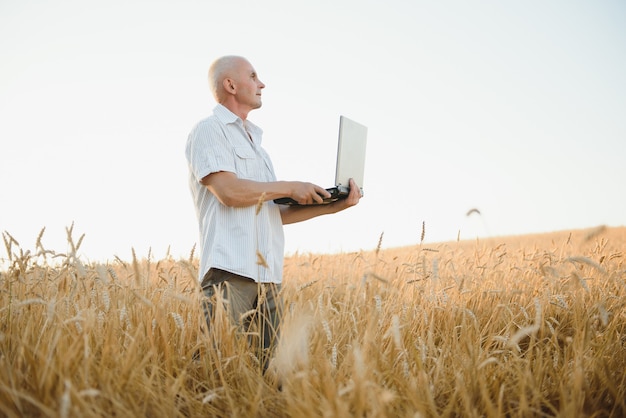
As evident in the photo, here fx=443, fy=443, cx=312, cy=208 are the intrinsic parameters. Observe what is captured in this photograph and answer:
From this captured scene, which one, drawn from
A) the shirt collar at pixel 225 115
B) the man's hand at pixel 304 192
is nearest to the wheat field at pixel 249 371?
the man's hand at pixel 304 192

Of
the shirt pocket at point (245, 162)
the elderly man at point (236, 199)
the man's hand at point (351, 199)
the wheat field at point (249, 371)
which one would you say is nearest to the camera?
the wheat field at point (249, 371)

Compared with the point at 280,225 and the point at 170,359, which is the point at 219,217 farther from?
the point at 170,359

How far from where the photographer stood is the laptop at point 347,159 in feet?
8.41

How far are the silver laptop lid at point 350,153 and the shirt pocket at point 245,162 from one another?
50 centimetres

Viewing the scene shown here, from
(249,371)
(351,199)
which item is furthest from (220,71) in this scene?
(249,371)

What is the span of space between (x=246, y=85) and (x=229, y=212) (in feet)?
2.81

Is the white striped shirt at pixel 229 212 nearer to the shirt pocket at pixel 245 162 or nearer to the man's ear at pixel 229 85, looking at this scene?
the shirt pocket at pixel 245 162

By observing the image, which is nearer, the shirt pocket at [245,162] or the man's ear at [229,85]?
the shirt pocket at [245,162]

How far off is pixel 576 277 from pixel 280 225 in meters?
1.63

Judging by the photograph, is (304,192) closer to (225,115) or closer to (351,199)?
(351,199)

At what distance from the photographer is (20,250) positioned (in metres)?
2.25

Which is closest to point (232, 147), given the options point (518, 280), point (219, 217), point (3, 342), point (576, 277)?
point (219, 217)

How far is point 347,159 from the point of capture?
264 centimetres

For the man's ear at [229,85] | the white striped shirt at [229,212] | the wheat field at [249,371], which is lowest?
the wheat field at [249,371]
